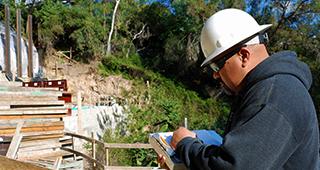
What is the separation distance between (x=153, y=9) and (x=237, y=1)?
374 inches

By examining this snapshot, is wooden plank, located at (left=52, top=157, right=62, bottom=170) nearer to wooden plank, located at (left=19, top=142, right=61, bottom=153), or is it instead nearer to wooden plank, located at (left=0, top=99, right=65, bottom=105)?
wooden plank, located at (left=19, top=142, right=61, bottom=153)

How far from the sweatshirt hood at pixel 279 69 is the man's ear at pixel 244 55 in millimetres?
42

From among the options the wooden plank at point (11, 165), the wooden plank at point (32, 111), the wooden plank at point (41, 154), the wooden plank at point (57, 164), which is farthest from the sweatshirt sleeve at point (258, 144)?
the wooden plank at point (32, 111)

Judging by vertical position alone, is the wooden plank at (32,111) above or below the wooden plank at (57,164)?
above

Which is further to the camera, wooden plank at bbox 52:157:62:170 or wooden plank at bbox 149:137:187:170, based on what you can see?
wooden plank at bbox 52:157:62:170

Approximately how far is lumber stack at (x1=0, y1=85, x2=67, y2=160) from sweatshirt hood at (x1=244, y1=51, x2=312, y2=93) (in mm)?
6492

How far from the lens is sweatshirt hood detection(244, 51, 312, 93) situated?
115 cm

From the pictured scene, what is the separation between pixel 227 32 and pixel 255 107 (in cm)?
33

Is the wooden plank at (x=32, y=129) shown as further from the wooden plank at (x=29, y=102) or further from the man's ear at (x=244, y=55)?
the man's ear at (x=244, y=55)

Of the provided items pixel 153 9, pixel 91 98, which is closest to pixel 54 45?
pixel 91 98

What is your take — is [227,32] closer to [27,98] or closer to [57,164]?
[57,164]

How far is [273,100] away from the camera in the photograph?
107cm

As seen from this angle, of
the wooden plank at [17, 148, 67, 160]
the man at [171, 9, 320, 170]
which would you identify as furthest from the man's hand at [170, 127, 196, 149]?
the wooden plank at [17, 148, 67, 160]

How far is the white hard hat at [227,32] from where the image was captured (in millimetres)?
1260
